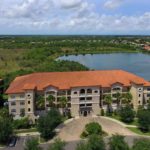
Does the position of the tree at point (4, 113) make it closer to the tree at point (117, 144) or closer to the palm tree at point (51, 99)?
the palm tree at point (51, 99)

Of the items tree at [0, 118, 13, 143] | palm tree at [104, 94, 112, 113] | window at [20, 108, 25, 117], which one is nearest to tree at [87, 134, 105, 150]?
tree at [0, 118, 13, 143]

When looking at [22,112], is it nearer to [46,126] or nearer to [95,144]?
[46,126]

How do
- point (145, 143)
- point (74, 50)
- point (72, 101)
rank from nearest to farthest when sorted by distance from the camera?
point (145, 143) < point (72, 101) < point (74, 50)

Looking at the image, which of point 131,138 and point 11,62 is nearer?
point 131,138

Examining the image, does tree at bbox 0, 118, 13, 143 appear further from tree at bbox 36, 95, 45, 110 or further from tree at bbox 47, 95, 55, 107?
tree at bbox 47, 95, 55, 107

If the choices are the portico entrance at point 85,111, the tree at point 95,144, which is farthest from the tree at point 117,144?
the portico entrance at point 85,111

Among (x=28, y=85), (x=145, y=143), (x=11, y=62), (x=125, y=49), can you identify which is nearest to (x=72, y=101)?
(x=28, y=85)

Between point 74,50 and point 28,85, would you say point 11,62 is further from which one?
point 28,85
